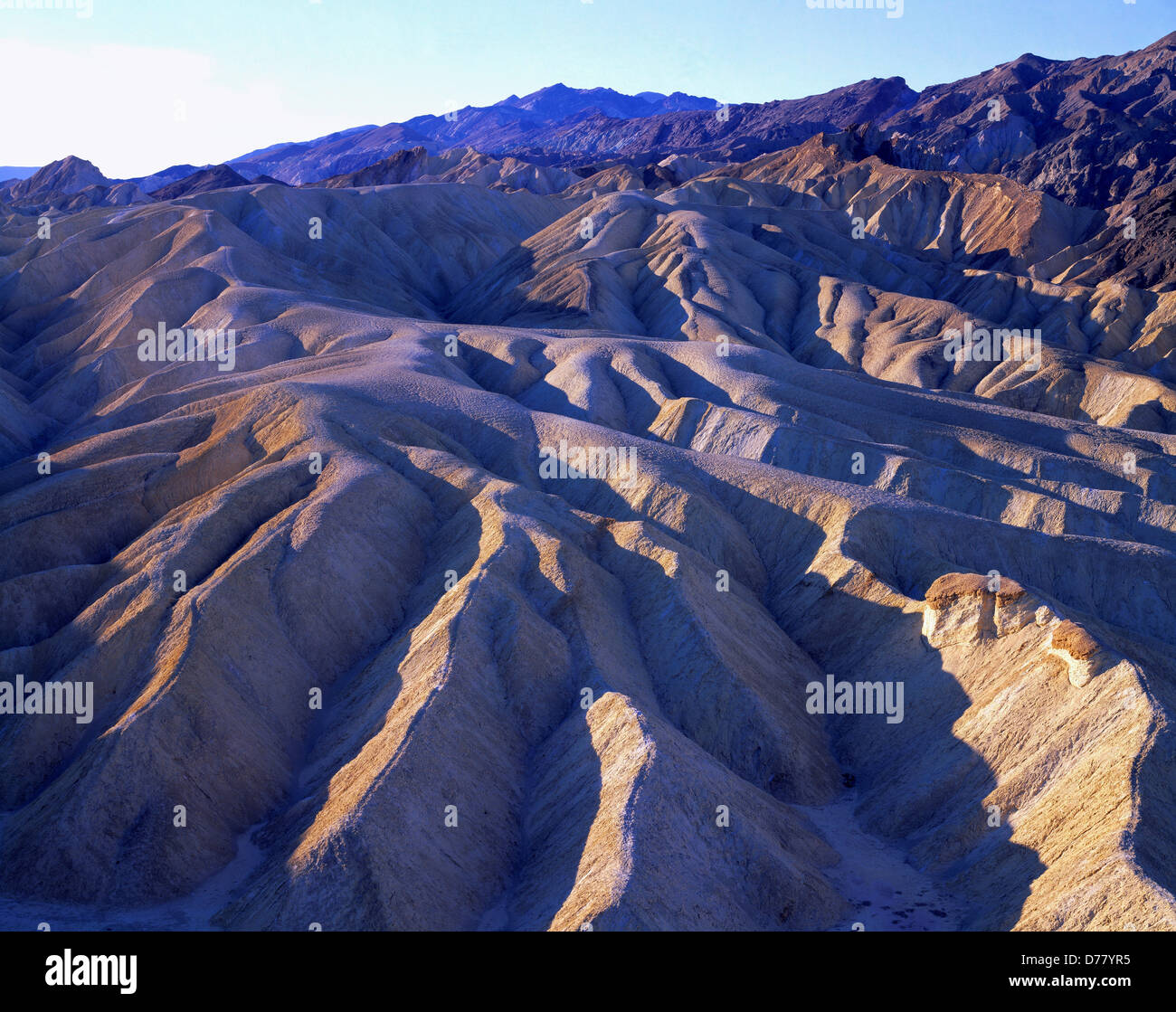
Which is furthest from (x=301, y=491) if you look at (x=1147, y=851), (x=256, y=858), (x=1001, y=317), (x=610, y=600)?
(x=1001, y=317)

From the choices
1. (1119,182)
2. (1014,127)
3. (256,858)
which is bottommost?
(256,858)

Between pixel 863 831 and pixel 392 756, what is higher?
pixel 392 756

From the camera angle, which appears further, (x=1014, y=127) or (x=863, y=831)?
(x=1014, y=127)

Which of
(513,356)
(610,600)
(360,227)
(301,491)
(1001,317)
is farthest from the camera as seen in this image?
(360,227)

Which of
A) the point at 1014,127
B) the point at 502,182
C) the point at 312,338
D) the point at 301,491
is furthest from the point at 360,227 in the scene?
the point at 1014,127

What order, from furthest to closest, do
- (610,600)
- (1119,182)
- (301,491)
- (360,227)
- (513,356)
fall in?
(1119,182), (360,227), (513,356), (301,491), (610,600)

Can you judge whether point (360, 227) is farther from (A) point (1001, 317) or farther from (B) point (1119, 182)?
(B) point (1119, 182)
